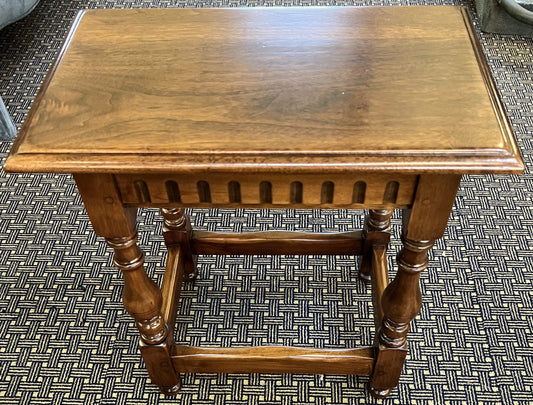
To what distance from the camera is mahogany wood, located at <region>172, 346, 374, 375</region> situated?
47.9 inches

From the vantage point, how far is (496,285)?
4.99 ft

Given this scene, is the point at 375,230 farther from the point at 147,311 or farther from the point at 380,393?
the point at 147,311

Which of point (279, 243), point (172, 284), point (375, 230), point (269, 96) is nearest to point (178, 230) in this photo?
point (172, 284)

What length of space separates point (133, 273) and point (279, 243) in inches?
19.5

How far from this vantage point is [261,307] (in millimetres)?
1487

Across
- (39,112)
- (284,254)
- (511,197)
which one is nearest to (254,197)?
(39,112)

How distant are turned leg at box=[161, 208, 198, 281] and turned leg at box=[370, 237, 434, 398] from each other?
543 mm

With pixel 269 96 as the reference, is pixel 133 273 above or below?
below

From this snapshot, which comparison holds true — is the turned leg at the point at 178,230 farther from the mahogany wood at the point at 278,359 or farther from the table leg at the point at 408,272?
the table leg at the point at 408,272

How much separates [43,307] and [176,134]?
92 centimetres

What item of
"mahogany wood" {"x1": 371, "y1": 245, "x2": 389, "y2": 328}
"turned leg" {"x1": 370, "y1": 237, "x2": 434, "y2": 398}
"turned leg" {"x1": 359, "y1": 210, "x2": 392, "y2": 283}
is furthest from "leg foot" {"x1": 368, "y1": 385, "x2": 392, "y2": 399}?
"turned leg" {"x1": 359, "y1": 210, "x2": 392, "y2": 283}

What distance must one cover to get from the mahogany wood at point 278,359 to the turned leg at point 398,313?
0.04m

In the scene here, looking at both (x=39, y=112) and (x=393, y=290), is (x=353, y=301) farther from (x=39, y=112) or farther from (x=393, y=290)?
(x=39, y=112)

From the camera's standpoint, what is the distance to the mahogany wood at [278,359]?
1.22 metres
